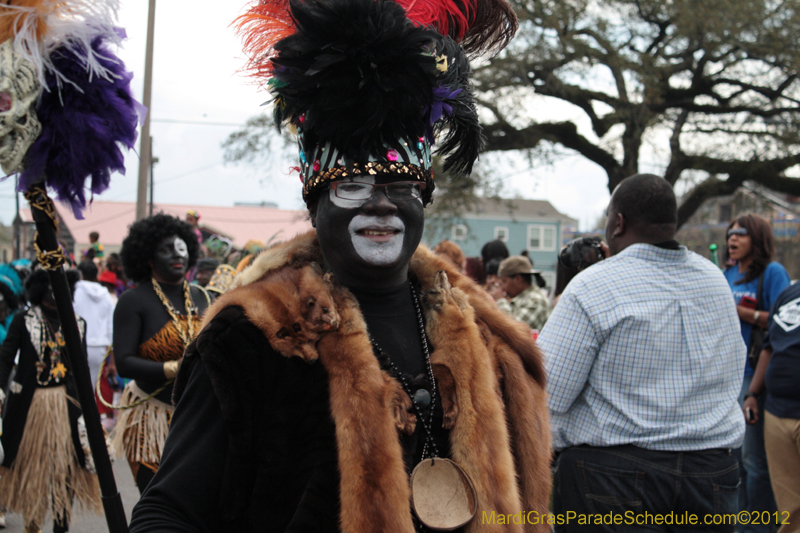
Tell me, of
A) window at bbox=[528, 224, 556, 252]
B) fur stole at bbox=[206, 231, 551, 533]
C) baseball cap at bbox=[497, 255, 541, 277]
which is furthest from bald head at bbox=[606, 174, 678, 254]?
window at bbox=[528, 224, 556, 252]

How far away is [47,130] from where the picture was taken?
2.80m

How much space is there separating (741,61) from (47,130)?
17217 mm

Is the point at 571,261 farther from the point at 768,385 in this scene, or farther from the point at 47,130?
the point at 47,130

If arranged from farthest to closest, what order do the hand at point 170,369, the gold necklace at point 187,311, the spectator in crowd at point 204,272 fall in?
the spectator in crowd at point 204,272, the gold necklace at point 187,311, the hand at point 170,369

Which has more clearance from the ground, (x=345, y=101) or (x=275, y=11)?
(x=275, y=11)

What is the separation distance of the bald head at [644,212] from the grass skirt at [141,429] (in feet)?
9.30

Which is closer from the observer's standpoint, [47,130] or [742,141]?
[47,130]

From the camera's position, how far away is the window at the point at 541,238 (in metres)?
37.5

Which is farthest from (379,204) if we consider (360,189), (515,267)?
(515,267)

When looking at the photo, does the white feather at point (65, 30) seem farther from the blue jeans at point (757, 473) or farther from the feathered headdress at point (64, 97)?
the blue jeans at point (757, 473)

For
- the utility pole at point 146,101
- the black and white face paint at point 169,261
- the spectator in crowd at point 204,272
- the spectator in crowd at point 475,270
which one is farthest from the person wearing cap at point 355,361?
the utility pole at point 146,101

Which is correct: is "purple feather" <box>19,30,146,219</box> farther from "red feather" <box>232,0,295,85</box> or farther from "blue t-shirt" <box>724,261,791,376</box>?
"blue t-shirt" <box>724,261,791,376</box>

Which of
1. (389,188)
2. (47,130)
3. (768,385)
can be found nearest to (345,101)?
(389,188)

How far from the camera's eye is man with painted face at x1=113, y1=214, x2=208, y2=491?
13.1 ft
